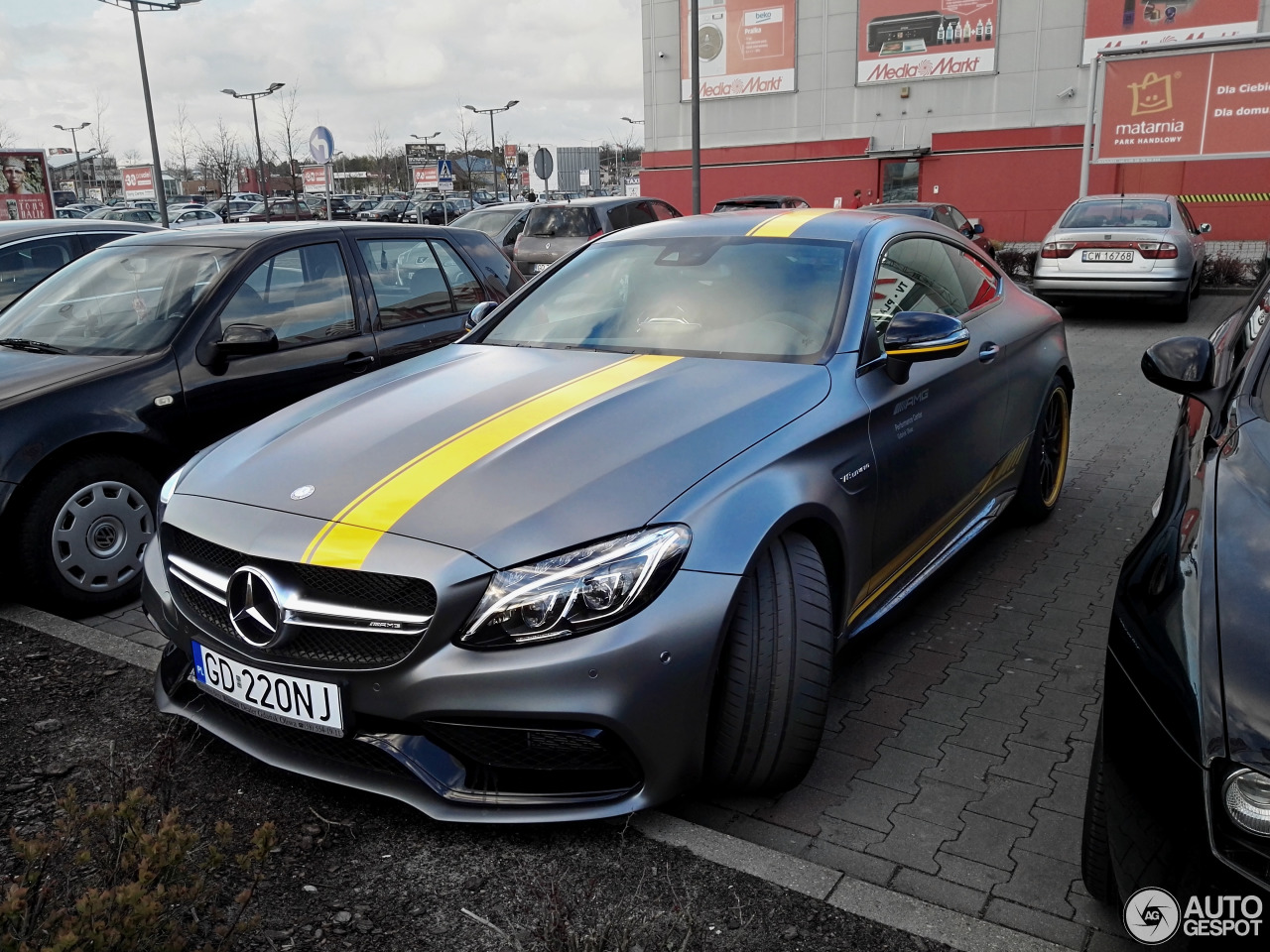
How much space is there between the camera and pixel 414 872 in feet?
8.48

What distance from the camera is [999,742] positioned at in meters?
3.29

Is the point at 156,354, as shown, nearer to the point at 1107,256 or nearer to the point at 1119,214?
the point at 1107,256

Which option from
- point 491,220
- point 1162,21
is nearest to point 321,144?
point 491,220

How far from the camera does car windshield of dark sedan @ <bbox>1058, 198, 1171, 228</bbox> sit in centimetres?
1303

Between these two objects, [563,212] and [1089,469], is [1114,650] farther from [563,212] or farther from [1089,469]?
[563,212]

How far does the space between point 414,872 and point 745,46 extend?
30501 millimetres

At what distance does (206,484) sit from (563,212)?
41.1 ft

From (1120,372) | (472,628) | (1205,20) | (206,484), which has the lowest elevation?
(1120,372)

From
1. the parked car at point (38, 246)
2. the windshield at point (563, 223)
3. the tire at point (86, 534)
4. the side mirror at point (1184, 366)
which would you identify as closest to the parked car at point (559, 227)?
the windshield at point (563, 223)

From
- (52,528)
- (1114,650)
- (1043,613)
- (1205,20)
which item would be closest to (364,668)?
(1114,650)

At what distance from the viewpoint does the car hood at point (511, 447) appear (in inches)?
102

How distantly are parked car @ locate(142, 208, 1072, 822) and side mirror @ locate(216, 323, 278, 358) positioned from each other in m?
1.20

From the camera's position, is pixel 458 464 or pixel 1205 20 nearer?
pixel 458 464

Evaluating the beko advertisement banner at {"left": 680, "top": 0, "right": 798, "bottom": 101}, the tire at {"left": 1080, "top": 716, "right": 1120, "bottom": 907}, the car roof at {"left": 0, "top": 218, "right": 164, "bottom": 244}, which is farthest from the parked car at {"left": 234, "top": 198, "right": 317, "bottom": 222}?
the tire at {"left": 1080, "top": 716, "right": 1120, "bottom": 907}
